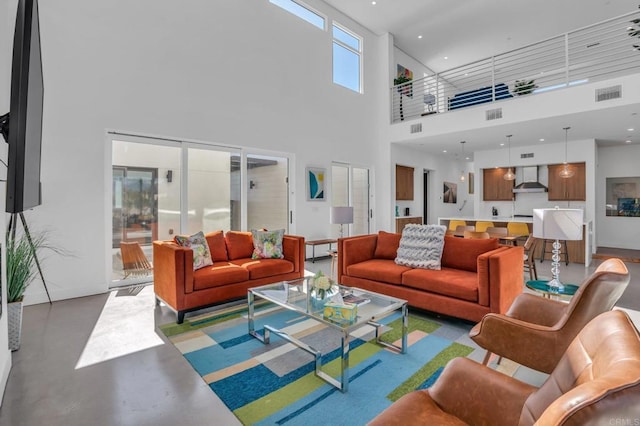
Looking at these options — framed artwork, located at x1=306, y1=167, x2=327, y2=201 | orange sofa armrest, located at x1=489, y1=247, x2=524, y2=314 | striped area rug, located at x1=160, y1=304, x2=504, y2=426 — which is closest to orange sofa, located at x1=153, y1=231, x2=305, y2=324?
striped area rug, located at x1=160, y1=304, x2=504, y2=426

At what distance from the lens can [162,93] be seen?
16.0ft

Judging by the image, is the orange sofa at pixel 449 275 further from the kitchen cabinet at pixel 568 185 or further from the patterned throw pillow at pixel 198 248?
the kitchen cabinet at pixel 568 185

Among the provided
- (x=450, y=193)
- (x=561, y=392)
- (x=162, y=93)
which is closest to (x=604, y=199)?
(x=450, y=193)

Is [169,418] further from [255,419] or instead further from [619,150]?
[619,150]

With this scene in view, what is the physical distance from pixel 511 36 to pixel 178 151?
9297 mm

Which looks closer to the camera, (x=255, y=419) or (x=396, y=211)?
(x=255, y=419)

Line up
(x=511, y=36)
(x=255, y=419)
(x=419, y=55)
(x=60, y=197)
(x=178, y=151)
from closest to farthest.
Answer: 1. (x=255, y=419)
2. (x=60, y=197)
3. (x=178, y=151)
4. (x=511, y=36)
5. (x=419, y=55)

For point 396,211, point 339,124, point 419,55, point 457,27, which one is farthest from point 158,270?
point 419,55

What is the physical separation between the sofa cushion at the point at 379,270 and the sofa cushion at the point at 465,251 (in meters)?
0.52

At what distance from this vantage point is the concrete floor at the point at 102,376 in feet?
6.26

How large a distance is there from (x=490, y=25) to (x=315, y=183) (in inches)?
248

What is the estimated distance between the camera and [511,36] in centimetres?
888

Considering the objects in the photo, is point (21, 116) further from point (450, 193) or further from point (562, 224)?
point (450, 193)

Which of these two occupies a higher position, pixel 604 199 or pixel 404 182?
pixel 404 182
